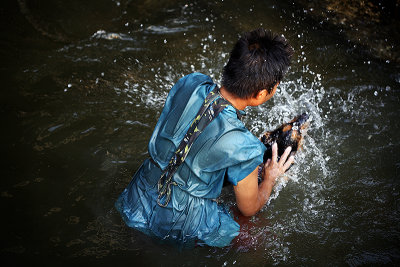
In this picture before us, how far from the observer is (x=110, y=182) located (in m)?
3.08

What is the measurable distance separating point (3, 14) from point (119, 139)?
104 inches

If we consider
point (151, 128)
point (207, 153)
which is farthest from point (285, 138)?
point (151, 128)

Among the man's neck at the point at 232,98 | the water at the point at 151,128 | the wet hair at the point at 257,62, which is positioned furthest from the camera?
the water at the point at 151,128

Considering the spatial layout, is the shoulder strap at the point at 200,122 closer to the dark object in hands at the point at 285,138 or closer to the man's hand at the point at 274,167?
the man's hand at the point at 274,167

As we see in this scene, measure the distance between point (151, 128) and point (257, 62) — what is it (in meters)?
1.93

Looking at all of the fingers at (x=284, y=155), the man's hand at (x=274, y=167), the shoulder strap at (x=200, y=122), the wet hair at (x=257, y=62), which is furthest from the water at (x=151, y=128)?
the wet hair at (x=257, y=62)

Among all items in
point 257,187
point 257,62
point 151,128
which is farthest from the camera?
point 151,128

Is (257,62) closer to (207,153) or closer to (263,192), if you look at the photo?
(207,153)

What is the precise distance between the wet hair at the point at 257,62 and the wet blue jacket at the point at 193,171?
169mm

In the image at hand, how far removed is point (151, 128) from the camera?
3.65 metres

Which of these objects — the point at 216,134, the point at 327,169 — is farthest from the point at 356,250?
the point at 216,134

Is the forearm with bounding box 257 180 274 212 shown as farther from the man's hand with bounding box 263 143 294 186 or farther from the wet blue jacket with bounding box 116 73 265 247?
the wet blue jacket with bounding box 116 73 265 247

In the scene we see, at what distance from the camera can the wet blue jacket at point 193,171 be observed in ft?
6.49

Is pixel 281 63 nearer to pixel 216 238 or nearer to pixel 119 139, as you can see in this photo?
pixel 216 238
